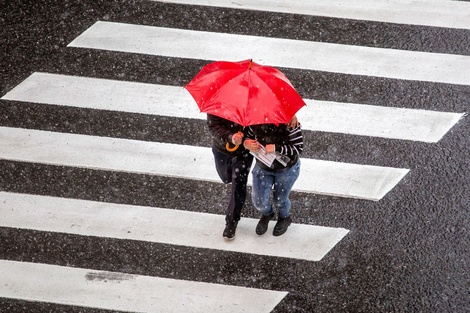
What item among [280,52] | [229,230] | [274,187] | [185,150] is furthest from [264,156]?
[280,52]

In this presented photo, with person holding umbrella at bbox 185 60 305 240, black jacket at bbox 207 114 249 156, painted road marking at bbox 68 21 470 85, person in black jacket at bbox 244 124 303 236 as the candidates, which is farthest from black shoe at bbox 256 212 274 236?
painted road marking at bbox 68 21 470 85

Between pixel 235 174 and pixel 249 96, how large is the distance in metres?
0.88

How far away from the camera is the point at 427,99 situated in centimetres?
791

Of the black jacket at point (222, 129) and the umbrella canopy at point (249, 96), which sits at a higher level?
the umbrella canopy at point (249, 96)

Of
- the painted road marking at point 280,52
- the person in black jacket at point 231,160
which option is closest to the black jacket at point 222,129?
the person in black jacket at point 231,160

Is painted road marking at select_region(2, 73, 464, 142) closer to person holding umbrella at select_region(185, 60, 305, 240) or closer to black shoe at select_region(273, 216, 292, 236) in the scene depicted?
black shoe at select_region(273, 216, 292, 236)

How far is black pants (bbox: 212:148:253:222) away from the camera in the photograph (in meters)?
6.18

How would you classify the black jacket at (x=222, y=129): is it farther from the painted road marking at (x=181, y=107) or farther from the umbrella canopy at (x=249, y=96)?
the painted road marking at (x=181, y=107)

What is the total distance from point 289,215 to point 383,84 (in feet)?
6.76

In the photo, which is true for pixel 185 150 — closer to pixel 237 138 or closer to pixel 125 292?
pixel 125 292

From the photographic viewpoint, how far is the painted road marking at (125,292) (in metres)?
6.27

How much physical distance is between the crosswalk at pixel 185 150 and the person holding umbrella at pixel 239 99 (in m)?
1.11

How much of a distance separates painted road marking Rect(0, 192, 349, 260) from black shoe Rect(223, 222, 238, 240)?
69mm

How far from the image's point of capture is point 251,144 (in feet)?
19.1
